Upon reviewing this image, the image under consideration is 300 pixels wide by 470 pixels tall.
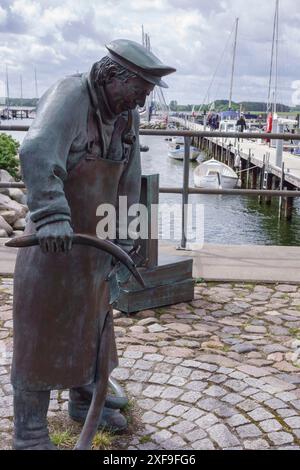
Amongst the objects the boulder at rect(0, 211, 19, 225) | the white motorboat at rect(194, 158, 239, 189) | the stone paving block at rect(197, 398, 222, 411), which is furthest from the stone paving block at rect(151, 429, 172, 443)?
the white motorboat at rect(194, 158, 239, 189)

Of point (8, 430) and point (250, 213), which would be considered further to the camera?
point (250, 213)

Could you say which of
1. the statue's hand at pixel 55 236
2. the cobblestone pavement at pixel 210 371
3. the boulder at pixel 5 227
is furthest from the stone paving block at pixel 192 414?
the boulder at pixel 5 227

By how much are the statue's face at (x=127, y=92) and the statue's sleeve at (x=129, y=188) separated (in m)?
0.32

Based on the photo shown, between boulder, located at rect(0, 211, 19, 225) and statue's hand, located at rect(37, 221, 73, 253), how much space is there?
29.4 ft

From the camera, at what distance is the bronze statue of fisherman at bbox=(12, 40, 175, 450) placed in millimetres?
2279

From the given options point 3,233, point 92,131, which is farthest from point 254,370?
point 3,233

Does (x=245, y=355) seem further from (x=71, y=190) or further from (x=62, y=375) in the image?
(x=71, y=190)

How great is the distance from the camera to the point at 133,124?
2756mm

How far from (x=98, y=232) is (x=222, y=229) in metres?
13.8

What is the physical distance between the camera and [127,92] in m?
2.41

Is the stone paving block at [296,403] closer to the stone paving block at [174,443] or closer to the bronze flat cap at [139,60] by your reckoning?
the stone paving block at [174,443]

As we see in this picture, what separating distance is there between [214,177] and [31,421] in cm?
2317

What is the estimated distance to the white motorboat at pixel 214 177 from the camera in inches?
999
